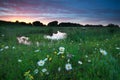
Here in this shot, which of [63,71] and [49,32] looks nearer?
[63,71]

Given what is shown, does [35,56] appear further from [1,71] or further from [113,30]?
[113,30]

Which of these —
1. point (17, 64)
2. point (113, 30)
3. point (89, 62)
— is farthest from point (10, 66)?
point (113, 30)

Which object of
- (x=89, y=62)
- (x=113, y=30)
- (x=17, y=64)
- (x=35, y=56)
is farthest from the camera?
(x=113, y=30)

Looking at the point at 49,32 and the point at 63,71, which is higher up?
the point at 63,71

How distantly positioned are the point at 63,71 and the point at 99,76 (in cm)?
70

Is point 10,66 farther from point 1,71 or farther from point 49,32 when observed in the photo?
point 49,32

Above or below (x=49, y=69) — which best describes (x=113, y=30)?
below

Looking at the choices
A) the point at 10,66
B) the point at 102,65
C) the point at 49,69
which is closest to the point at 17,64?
the point at 10,66

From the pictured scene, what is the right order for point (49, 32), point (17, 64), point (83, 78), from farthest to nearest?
point (49, 32)
point (17, 64)
point (83, 78)

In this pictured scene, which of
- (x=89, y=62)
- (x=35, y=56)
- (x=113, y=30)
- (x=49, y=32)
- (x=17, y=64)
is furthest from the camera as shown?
(x=49, y=32)

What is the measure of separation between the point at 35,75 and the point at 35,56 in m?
1.58

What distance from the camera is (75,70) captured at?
4918 mm

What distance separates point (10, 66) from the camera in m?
5.61

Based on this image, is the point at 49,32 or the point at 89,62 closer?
the point at 89,62
